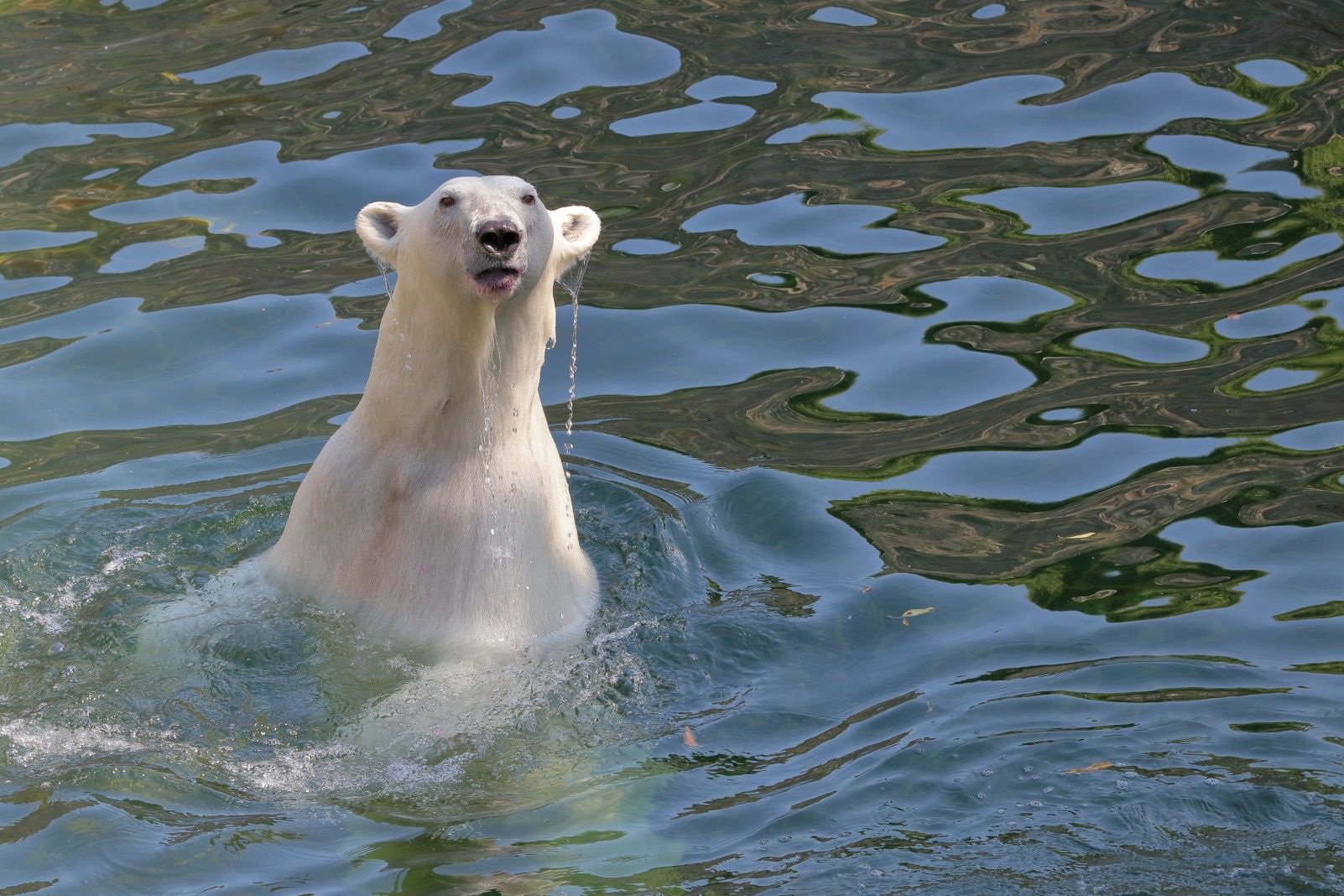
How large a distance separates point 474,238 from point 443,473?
3.31 ft

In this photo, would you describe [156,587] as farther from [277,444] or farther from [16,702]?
[277,444]

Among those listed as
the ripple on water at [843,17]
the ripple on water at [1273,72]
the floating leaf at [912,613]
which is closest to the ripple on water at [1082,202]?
the ripple on water at [1273,72]

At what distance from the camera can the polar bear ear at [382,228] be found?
653 centimetres

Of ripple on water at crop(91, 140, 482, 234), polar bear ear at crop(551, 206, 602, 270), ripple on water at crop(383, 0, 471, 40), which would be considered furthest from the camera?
ripple on water at crop(383, 0, 471, 40)

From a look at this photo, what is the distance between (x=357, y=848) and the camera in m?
5.50

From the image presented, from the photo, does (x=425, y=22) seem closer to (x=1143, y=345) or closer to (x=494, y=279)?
(x=1143, y=345)

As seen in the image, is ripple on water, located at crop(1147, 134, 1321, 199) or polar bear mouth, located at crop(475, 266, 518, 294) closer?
polar bear mouth, located at crop(475, 266, 518, 294)

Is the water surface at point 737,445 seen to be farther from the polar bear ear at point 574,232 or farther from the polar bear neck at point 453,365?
the polar bear ear at point 574,232

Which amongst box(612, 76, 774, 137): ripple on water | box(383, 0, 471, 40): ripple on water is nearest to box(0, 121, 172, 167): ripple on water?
box(383, 0, 471, 40): ripple on water

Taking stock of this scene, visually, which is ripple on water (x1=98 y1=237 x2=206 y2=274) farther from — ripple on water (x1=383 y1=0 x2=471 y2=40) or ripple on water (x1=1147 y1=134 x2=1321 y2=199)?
ripple on water (x1=1147 y1=134 x2=1321 y2=199)

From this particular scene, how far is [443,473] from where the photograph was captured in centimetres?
647

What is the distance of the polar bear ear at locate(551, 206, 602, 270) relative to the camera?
6633 millimetres

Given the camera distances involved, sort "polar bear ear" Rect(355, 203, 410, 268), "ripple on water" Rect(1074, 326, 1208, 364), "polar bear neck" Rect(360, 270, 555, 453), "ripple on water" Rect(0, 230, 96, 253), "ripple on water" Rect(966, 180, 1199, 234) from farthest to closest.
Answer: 1. "ripple on water" Rect(0, 230, 96, 253)
2. "ripple on water" Rect(966, 180, 1199, 234)
3. "ripple on water" Rect(1074, 326, 1208, 364)
4. "polar bear ear" Rect(355, 203, 410, 268)
5. "polar bear neck" Rect(360, 270, 555, 453)

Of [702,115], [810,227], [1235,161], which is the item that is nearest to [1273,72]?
[1235,161]
